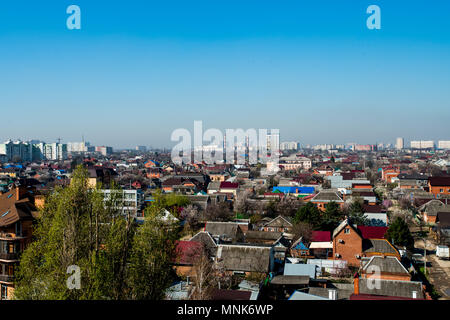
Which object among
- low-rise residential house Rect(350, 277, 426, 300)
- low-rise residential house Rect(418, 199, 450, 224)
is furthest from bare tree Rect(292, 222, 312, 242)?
low-rise residential house Rect(418, 199, 450, 224)

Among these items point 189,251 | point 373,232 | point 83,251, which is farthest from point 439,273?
point 83,251

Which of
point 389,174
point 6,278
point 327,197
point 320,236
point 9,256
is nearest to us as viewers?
point 6,278

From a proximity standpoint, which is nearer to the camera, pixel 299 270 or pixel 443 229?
pixel 299 270

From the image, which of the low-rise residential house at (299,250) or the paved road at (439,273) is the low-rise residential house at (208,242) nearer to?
the low-rise residential house at (299,250)

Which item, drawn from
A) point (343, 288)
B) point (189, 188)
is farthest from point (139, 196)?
point (343, 288)

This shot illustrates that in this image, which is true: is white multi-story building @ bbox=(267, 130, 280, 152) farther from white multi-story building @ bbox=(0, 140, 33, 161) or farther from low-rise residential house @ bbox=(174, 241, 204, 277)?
low-rise residential house @ bbox=(174, 241, 204, 277)

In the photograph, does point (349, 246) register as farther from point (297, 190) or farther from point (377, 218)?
point (297, 190)

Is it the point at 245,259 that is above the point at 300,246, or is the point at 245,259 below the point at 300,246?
above

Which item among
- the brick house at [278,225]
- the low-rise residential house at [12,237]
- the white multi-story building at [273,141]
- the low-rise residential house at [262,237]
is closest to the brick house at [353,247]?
the low-rise residential house at [262,237]

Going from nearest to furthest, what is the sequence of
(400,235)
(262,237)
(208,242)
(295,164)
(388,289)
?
(388,289) < (208,242) < (400,235) < (262,237) < (295,164)

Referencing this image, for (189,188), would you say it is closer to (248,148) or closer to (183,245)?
(183,245)
